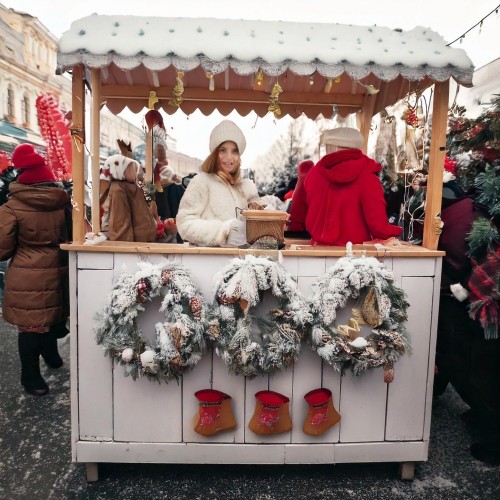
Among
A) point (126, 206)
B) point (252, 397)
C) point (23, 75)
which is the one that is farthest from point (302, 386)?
point (23, 75)

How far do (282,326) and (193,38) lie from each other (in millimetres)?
1578

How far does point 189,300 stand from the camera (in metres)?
2.37

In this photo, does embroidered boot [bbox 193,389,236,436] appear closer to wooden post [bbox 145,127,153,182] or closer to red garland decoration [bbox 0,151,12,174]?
wooden post [bbox 145,127,153,182]

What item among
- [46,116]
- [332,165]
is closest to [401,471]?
[332,165]

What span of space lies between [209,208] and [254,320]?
2.88 feet

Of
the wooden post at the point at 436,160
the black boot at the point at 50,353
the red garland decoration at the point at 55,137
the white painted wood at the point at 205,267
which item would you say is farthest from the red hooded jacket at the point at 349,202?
the red garland decoration at the point at 55,137

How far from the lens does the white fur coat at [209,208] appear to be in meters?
2.66

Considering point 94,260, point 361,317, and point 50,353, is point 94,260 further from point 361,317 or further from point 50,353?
point 50,353

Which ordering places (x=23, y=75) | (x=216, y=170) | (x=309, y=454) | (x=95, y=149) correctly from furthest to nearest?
(x=23, y=75) → (x=95, y=149) → (x=216, y=170) → (x=309, y=454)

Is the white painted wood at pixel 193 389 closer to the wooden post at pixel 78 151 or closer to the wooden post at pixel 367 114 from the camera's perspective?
the wooden post at pixel 78 151

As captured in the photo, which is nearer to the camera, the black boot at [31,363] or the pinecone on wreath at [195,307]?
the pinecone on wreath at [195,307]

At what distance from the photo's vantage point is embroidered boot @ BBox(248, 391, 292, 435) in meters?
2.49

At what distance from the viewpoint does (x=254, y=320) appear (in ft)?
8.03

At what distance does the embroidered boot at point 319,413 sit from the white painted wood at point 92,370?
1139 mm
